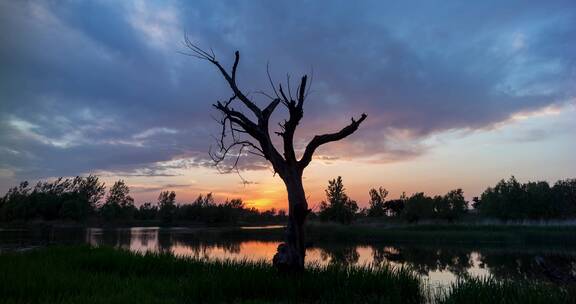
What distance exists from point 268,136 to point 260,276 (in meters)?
4.32

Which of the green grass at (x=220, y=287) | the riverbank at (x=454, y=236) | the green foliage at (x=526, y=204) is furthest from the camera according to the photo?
the green foliage at (x=526, y=204)

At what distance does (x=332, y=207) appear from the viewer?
2324 inches

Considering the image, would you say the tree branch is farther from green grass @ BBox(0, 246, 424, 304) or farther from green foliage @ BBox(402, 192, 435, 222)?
green foliage @ BBox(402, 192, 435, 222)

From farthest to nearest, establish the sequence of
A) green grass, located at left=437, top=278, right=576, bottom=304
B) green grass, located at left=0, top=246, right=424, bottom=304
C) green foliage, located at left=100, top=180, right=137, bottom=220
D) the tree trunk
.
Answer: green foliage, located at left=100, top=180, right=137, bottom=220
the tree trunk
green grass, located at left=0, top=246, right=424, bottom=304
green grass, located at left=437, top=278, right=576, bottom=304

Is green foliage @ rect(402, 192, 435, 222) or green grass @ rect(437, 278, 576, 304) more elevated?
green foliage @ rect(402, 192, 435, 222)

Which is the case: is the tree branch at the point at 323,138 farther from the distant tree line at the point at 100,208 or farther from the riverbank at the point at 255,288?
the distant tree line at the point at 100,208

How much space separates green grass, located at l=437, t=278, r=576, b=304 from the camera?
8102 millimetres

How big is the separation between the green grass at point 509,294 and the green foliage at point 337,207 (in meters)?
48.8

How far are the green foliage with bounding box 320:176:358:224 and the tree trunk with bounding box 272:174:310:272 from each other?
46851mm

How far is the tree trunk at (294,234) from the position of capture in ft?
38.3

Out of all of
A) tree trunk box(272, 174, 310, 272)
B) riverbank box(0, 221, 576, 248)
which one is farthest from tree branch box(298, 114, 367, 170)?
riverbank box(0, 221, 576, 248)

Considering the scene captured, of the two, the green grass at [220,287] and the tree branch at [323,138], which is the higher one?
the tree branch at [323,138]

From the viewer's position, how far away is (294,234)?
12.0 m

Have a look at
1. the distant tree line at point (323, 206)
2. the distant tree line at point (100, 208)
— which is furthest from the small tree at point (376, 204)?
the distant tree line at point (100, 208)
